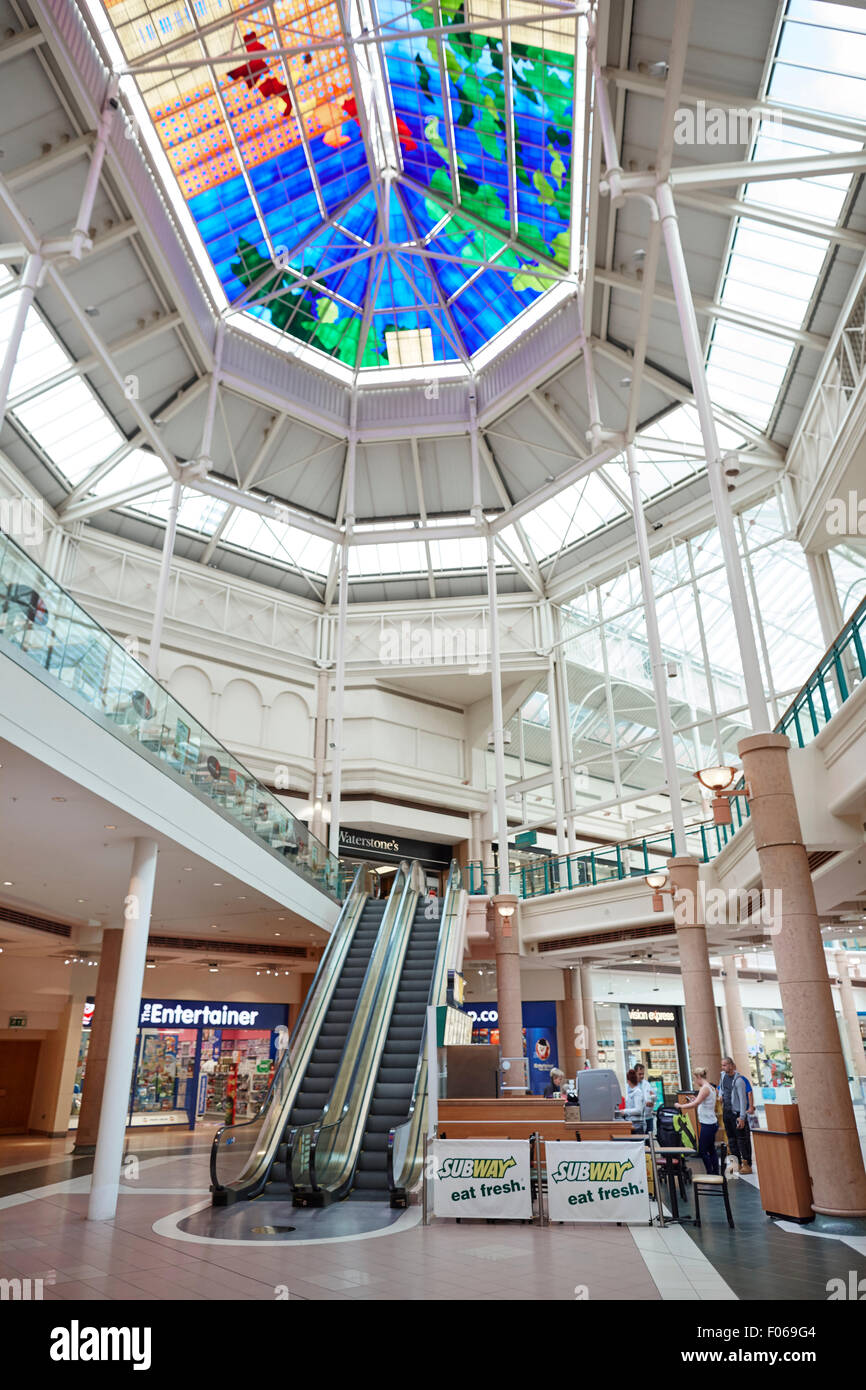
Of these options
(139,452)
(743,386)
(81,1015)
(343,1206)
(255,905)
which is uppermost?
(139,452)

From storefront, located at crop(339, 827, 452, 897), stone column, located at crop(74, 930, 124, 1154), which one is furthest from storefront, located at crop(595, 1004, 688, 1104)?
stone column, located at crop(74, 930, 124, 1154)

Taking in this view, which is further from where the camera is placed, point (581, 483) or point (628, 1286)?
point (581, 483)

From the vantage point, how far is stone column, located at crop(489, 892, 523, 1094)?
71.7ft

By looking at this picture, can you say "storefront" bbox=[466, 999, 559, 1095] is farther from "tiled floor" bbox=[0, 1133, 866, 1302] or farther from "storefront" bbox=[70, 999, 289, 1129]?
"tiled floor" bbox=[0, 1133, 866, 1302]

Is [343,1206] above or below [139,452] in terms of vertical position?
below

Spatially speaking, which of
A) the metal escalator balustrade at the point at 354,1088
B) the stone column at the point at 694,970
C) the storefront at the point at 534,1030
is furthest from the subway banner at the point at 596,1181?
the storefront at the point at 534,1030

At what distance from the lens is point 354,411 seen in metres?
27.5

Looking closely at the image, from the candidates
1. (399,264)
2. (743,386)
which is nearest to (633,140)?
(743,386)

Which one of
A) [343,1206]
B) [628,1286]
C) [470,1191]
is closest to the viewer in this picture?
[628,1286]

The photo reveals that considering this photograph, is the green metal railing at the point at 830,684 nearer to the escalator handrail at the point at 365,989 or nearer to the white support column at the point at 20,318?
the escalator handrail at the point at 365,989

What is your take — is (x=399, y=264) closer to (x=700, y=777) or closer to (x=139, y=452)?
(x=139, y=452)

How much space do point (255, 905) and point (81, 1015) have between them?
33.7 feet

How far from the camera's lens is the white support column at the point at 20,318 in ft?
46.7

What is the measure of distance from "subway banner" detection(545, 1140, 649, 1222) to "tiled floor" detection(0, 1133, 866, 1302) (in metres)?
0.18
